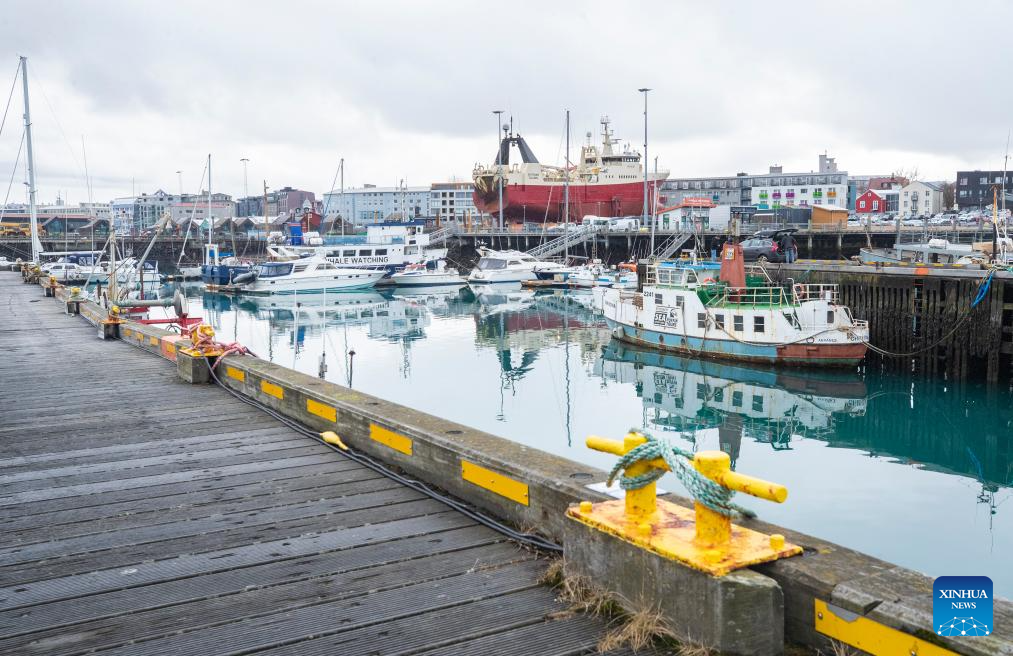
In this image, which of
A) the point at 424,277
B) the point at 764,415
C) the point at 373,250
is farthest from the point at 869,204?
the point at 764,415

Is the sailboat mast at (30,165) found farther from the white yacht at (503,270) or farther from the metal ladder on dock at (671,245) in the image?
the metal ladder on dock at (671,245)

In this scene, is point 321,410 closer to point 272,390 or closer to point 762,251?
point 272,390

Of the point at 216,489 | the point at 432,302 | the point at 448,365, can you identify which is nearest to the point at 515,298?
the point at 432,302

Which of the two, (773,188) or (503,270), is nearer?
(503,270)

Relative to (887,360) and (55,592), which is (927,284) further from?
(55,592)

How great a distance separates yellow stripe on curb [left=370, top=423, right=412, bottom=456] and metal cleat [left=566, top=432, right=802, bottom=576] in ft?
7.46

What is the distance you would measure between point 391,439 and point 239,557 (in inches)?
70.7

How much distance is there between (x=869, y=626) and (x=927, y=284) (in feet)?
83.3

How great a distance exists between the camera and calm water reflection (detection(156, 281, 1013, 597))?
12.8 m

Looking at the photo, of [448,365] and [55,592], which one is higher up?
[55,592]

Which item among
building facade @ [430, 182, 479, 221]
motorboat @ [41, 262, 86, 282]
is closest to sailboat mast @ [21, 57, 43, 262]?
motorboat @ [41, 262, 86, 282]

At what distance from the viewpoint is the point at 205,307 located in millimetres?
53812

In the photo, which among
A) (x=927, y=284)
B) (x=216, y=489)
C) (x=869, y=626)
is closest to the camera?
(x=869, y=626)

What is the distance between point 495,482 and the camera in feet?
16.5
